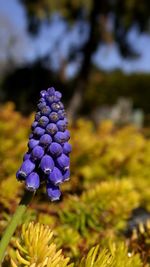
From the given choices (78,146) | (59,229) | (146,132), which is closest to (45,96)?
(59,229)

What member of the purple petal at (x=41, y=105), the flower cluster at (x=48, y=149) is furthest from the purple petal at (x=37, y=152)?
the purple petal at (x=41, y=105)

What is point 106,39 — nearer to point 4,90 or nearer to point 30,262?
point 4,90

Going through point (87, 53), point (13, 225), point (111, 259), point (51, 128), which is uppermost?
point (87, 53)

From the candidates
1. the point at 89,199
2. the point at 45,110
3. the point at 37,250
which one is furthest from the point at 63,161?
the point at 89,199

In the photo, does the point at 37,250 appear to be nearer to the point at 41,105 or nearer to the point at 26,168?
the point at 26,168

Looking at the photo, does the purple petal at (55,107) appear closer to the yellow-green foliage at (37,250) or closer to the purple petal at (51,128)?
the purple petal at (51,128)
